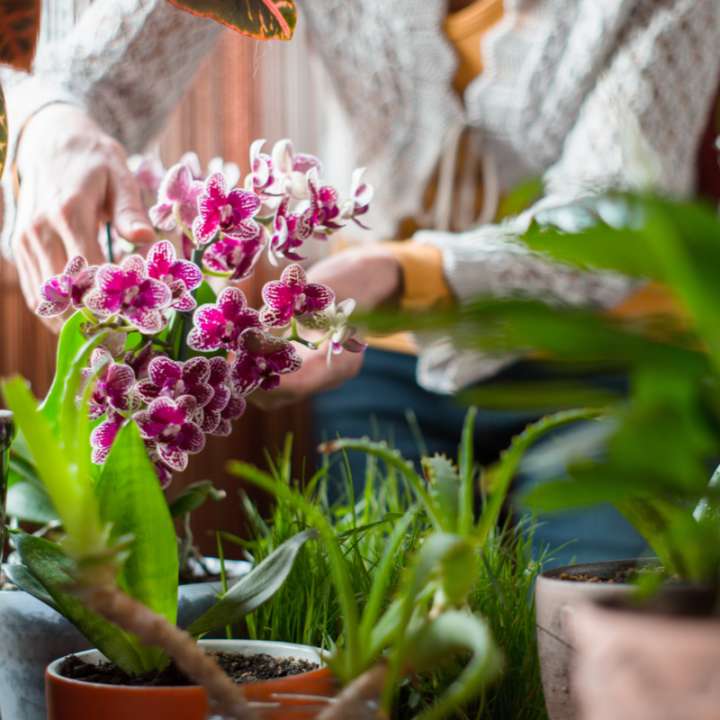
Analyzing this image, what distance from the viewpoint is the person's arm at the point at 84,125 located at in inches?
27.0

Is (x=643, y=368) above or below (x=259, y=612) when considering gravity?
above

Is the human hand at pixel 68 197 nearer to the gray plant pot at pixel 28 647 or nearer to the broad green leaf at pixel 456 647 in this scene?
the gray plant pot at pixel 28 647

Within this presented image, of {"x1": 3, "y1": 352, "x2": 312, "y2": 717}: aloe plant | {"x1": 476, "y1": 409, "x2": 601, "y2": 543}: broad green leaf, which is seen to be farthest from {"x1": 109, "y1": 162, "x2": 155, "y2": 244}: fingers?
{"x1": 476, "y1": 409, "x2": 601, "y2": 543}: broad green leaf

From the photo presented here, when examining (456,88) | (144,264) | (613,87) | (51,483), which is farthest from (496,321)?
(456,88)

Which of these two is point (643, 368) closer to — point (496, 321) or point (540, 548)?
point (496, 321)

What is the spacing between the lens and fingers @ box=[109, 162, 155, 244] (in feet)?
2.12

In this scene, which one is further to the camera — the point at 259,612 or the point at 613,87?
the point at 613,87

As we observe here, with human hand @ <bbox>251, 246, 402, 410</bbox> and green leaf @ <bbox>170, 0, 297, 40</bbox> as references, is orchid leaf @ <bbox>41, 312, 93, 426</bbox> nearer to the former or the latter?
green leaf @ <bbox>170, 0, 297, 40</bbox>

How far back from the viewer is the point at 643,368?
25 centimetres

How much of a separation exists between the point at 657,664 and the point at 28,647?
365 millimetres

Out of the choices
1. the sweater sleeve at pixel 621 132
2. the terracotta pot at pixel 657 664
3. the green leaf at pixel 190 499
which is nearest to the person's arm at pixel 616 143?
the sweater sleeve at pixel 621 132

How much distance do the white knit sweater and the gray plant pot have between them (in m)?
0.45

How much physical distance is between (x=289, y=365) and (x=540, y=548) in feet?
0.86

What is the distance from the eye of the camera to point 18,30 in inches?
21.3
